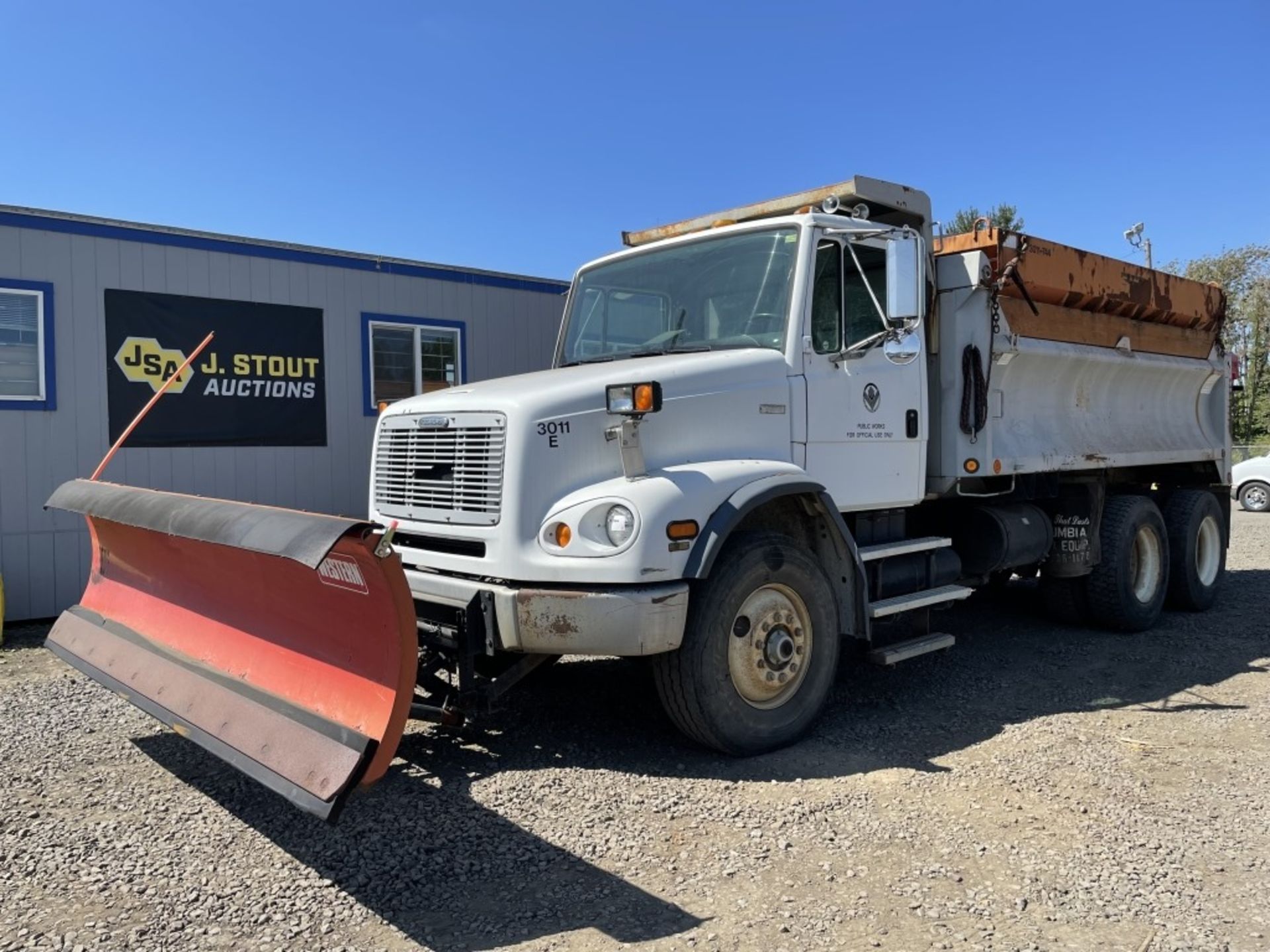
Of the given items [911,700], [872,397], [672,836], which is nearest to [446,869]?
[672,836]

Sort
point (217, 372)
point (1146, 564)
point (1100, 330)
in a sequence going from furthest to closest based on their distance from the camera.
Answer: point (217, 372)
point (1146, 564)
point (1100, 330)

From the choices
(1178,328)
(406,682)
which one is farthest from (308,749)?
(1178,328)

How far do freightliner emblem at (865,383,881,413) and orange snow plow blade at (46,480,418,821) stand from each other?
3050 millimetres

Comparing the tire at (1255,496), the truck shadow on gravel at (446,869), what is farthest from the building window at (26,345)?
the tire at (1255,496)

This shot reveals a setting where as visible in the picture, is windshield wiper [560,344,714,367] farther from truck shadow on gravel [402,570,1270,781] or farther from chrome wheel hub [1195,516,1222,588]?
chrome wheel hub [1195,516,1222,588]

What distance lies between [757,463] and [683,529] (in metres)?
0.72

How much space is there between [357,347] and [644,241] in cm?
455

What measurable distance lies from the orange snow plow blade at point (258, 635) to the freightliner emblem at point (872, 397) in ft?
10.0

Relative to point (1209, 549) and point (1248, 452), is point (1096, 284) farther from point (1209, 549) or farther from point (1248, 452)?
point (1248, 452)

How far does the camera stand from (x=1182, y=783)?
167 inches

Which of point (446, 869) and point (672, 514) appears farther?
point (672, 514)

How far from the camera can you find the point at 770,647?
4.55 m

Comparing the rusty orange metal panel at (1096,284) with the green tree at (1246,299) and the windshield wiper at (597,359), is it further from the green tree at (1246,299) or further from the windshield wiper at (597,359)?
the green tree at (1246,299)

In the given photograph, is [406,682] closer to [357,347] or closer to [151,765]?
[151,765]
